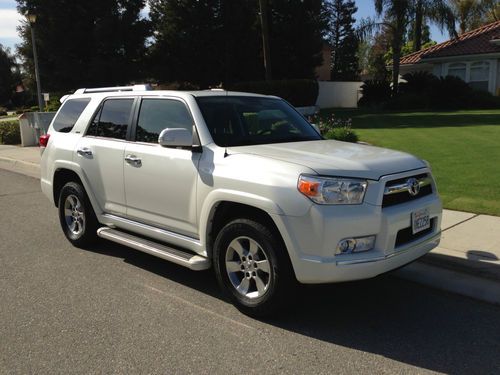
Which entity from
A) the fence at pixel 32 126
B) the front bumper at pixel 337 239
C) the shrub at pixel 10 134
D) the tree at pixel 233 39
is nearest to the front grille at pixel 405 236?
the front bumper at pixel 337 239

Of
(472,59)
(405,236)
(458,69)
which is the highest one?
(472,59)

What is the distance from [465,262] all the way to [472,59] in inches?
1185

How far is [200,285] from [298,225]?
5.48ft

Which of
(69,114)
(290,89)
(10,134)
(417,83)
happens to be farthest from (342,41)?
(69,114)

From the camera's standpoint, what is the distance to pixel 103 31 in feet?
107

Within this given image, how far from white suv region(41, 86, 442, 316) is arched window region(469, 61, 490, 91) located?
2986 centimetres

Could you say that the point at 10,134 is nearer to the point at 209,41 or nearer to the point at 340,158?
the point at 209,41

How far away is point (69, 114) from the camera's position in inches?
257

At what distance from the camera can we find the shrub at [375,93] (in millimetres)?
32156

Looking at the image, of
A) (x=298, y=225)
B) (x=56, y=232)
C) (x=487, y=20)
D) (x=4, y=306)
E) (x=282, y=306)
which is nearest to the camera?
(x=298, y=225)

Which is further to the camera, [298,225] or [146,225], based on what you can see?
[146,225]

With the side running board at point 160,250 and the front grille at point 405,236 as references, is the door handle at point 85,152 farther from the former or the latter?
the front grille at point 405,236

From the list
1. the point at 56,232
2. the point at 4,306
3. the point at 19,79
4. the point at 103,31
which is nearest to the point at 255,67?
the point at 103,31

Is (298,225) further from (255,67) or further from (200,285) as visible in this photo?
(255,67)
